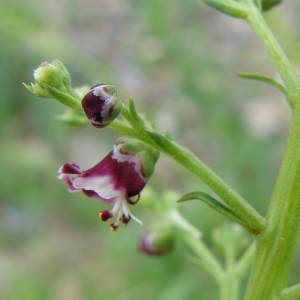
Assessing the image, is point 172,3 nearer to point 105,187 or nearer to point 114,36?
point 114,36

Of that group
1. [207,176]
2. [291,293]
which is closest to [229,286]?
[291,293]

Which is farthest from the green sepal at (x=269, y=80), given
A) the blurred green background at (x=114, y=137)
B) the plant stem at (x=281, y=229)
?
the blurred green background at (x=114, y=137)

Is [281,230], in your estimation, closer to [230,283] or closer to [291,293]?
[291,293]

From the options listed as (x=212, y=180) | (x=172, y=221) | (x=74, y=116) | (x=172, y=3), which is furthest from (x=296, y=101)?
(x=172, y=3)

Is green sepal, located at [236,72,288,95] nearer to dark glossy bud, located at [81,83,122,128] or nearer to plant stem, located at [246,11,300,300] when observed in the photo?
plant stem, located at [246,11,300,300]

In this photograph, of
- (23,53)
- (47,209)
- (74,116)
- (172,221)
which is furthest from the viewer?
(47,209)

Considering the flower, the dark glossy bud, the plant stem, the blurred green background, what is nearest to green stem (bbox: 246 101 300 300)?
the plant stem
